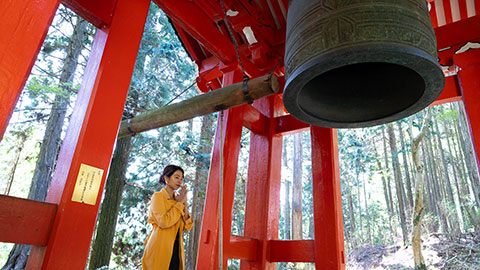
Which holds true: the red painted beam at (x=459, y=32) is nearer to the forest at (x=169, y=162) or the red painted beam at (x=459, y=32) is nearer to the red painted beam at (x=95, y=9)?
the forest at (x=169, y=162)

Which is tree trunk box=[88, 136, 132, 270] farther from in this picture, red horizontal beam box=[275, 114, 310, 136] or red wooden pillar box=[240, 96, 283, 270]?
red horizontal beam box=[275, 114, 310, 136]

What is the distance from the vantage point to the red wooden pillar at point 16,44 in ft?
2.43

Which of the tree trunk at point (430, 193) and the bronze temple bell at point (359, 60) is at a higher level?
the tree trunk at point (430, 193)

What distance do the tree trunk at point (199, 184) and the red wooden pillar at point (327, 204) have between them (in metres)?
4.87

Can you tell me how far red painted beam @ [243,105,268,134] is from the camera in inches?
138

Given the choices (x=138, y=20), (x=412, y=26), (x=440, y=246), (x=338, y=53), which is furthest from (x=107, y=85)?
(x=440, y=246)

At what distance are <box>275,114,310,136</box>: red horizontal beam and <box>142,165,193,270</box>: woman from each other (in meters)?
1.48

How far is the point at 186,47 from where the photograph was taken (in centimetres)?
402

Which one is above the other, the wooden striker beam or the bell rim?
the wooden striker beam

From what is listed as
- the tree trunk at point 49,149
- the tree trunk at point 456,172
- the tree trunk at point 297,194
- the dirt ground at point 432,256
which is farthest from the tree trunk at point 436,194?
the tree trunk at point 49,149

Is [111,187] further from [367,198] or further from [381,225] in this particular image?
[367,198]

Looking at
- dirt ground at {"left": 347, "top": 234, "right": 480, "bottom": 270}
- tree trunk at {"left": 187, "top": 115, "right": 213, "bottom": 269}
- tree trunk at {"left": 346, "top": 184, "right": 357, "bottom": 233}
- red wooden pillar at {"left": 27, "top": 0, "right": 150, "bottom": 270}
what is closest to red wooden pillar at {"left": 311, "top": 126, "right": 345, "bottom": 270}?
red wooden pillar at {"left": 27, "top": 0, "right": 150, "bottom": 270}

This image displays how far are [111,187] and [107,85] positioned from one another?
4.48 m

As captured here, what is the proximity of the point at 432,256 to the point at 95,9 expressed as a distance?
12112 millimetres
